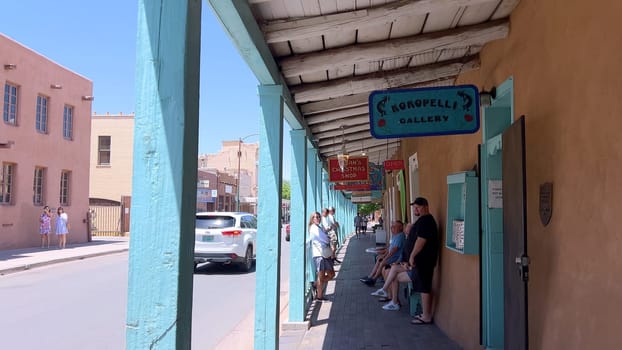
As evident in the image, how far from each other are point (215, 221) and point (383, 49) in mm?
9125

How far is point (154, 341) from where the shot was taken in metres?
2.19

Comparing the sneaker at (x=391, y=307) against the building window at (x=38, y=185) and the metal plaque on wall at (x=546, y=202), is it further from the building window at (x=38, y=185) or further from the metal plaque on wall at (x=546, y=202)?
the building window at (x=38, y=185)

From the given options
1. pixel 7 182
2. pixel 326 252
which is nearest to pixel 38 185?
pixel 7 182

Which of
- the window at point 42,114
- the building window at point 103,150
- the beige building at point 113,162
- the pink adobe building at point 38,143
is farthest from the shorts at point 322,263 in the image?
the building window at point 103,150

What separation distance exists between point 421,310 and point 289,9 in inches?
205

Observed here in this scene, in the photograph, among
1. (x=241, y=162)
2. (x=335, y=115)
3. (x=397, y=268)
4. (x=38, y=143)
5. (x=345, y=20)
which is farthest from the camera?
(x=241, y=162)

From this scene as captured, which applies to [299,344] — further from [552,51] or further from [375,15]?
[552,51]

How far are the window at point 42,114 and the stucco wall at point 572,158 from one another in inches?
792

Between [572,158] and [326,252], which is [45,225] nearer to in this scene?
[326,252]

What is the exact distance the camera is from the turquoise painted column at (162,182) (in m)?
2.21

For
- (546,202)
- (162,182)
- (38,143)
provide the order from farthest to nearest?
(38,143)
(546,202)
(162,182)

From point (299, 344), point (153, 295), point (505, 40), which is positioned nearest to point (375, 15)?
point (505, 40)

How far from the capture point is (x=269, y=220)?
16.8 feet

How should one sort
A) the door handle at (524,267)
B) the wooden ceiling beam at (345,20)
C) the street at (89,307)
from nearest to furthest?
the door handle at (524,267), the wooden ceiling beam at (345,20), the street at (89,307)
